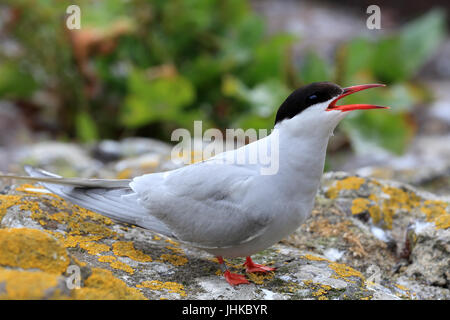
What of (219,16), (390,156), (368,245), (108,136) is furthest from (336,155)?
(368,245)

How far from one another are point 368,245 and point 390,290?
0.45m

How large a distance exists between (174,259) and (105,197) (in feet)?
1.68

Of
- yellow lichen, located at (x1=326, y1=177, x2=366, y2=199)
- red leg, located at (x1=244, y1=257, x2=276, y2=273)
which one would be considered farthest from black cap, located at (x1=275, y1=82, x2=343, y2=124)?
yellow lichen, located at (x1=326, y1=177, x2=366, y2=199)

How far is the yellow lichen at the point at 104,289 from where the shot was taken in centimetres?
220

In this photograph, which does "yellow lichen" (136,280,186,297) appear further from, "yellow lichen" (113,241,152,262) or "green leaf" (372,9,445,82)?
"green leaf" (372,9,445,82)

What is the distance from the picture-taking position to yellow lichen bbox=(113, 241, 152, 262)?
111 inches

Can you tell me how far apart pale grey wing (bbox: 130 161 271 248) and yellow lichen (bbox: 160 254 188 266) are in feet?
0.49

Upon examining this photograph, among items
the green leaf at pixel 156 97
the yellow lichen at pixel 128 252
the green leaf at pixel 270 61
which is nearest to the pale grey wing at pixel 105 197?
the yellow lichen at pixel 128 252

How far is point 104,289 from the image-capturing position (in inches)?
90.0

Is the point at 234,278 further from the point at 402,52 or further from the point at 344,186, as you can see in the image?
the point at 402,52

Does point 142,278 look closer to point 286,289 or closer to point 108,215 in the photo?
point 108,215

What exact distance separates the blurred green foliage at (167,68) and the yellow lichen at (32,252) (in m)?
4.00

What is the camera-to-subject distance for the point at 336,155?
6.75m

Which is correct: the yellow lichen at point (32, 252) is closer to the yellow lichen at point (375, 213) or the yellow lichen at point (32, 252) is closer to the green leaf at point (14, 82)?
the yellow lichen at point (375, 213)
